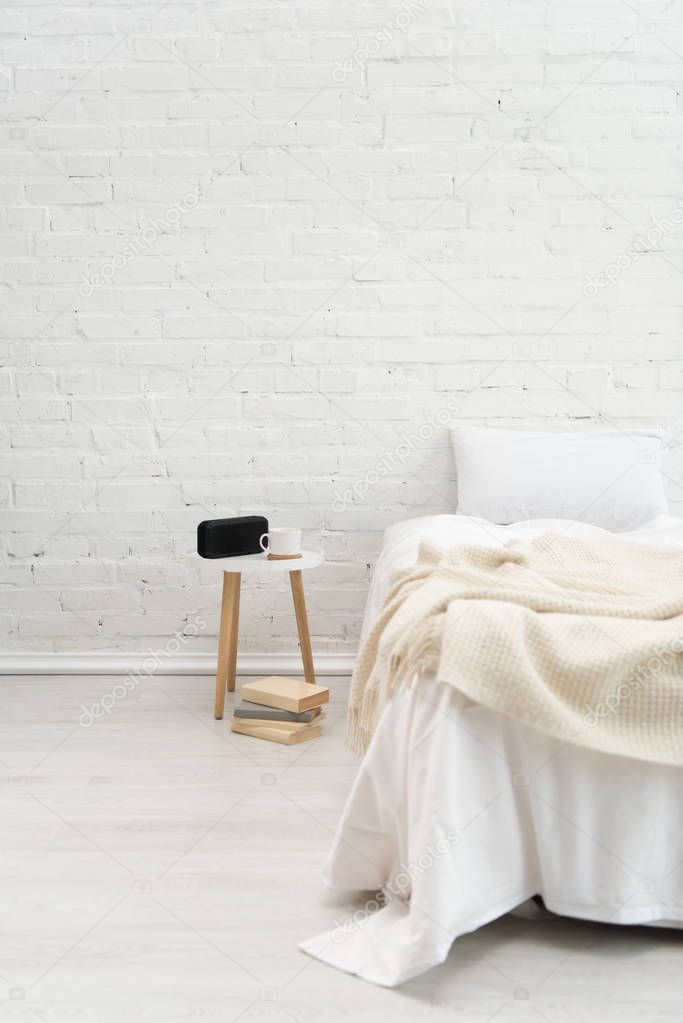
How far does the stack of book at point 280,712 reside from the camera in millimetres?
2602

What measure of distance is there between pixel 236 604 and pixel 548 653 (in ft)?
4.89

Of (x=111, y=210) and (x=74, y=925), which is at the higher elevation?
(x=111, y=210)

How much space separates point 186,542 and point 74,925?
177 cm

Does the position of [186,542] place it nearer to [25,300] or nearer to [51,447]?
[51,447]

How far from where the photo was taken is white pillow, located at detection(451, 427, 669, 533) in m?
2.93

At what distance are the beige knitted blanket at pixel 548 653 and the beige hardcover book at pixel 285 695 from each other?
28.5 inches

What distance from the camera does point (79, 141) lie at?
3195 mm

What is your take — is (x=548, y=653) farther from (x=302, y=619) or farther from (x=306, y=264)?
(x=306, y=264)

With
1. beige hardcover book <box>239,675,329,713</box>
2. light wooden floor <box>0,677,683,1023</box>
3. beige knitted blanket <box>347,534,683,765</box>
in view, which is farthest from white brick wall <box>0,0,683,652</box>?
A: beige knitted blanket <box>347,534,683,765</box>

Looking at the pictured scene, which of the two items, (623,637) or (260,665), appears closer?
(623,637)

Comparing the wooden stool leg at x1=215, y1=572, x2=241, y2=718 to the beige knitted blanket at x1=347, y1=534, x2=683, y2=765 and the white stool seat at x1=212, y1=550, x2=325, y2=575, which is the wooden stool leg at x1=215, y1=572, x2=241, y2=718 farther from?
the beige knitted blanket at x1=347, y1=534, x2=683, y2=765

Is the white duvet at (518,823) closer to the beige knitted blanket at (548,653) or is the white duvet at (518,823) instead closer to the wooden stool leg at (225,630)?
the beige knitted blanket at (548,653)

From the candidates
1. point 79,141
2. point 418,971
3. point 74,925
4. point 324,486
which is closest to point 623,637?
point 418,971

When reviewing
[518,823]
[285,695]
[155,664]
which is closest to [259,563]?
[285,695]
